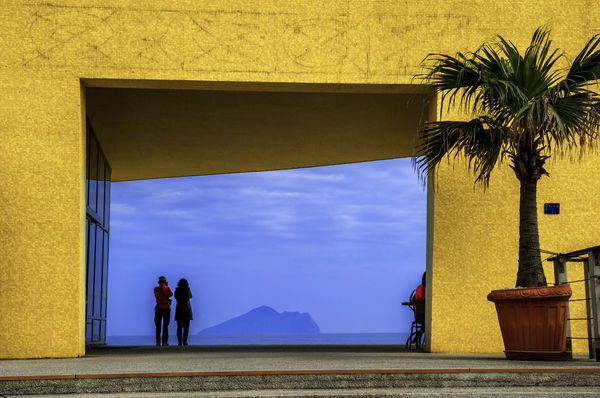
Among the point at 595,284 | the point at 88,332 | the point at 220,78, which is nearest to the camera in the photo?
the point at 595,284

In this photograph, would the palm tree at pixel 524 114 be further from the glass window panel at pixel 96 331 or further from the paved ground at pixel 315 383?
the glass window panel at pixel 96 331

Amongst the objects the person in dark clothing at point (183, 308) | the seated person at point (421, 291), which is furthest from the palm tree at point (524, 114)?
the person in dark clothing at point (183, 308)

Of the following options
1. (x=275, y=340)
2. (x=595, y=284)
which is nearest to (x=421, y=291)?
(x=595, y=284)

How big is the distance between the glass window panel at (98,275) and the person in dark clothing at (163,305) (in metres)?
1.08

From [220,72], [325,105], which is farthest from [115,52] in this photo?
[325,105]

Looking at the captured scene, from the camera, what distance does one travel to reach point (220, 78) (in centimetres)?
983

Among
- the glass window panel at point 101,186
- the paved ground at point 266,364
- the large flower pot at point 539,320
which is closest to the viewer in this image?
the paved ground at point 266,364

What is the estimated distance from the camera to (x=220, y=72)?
9828mm

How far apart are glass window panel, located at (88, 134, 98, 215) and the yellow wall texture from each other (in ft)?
8.83

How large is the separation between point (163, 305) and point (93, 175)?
2.77m

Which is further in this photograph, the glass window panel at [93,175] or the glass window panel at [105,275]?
the glass window panel at [105,275]

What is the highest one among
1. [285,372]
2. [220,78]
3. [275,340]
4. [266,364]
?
[220,78]

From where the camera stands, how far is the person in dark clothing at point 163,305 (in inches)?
547

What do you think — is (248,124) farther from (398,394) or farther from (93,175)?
(398,394)
